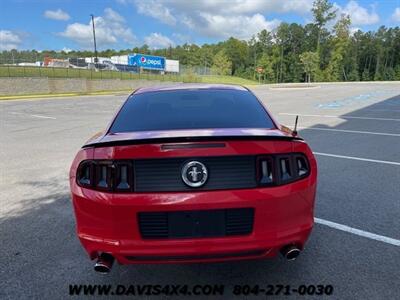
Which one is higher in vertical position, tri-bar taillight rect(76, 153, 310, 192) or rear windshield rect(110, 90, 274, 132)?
rear windshield rect(110, 90, 274, 132)

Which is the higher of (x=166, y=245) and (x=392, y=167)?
(x=166, y=245)

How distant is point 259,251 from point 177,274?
2.87ft

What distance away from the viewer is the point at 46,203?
464cm

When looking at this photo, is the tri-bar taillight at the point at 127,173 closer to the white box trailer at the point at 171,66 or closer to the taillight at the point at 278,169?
the taillight at the point at 278,169

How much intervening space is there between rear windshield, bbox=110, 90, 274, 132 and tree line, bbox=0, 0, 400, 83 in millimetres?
83891

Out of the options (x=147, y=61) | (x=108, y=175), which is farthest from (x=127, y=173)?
(x=147, y=61)

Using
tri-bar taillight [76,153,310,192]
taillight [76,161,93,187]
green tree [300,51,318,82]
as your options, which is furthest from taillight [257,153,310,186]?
green tree [300,51,318,82]

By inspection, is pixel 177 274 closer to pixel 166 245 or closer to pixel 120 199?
pixel 166 245

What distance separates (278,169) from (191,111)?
1.26 meters

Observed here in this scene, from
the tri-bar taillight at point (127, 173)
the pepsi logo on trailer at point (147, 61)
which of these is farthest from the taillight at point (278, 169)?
the pepsi logo on trailer at point (147, 61)

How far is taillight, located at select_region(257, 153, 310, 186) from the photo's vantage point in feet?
7.84

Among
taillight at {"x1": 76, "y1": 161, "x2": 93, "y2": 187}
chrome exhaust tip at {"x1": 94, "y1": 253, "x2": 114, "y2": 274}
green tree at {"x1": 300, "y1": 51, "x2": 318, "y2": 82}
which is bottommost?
chrome exhaust tip at {"x1": 94, "y1": 253, "x2": 114, "y2": 274}

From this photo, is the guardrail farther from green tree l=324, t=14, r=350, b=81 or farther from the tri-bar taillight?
green tree l=324, t=14, r=350, b=81

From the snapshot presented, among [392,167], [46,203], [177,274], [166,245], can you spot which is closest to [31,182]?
[46,203]
